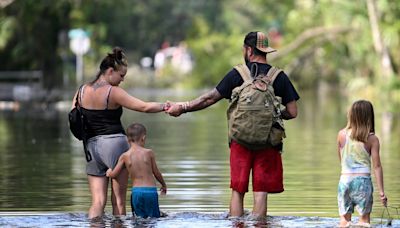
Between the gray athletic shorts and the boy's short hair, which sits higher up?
the boy's short hair

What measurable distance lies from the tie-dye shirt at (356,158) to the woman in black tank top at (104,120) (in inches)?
76.2

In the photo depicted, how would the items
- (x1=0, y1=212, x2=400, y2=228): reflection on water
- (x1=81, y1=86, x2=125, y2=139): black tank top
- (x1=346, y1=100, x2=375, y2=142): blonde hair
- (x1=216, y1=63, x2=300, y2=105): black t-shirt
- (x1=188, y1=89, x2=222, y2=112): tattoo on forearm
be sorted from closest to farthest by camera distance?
(x1=346, y1=100, x2=375, y2=142): blonde hair < (x1=0, y1=212, x2=400, y2=228): reflection on water < (x1=216, y1=63, x2=300, y2=105): black t-shirt < (x1=188, y1=89, x2=222, y2=112): tattoo on forearm < (x1=81, y1=86, x2=125, y2=139): black tank top

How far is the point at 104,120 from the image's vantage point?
488 inches

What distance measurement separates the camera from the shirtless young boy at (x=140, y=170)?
40.0 ft

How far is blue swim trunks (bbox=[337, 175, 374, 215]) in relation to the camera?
450 inches

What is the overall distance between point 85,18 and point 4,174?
41.4 meters

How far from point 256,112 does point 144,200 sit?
1.29 meters

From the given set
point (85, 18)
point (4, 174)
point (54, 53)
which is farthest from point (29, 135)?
point (85, 18)

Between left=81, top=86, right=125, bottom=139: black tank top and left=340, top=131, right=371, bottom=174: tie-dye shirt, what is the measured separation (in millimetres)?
2224

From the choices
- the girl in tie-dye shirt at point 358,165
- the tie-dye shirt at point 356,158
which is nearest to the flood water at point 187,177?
the girl in tie-dye shirt at point 358,165

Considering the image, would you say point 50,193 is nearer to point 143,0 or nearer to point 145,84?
point 145,84

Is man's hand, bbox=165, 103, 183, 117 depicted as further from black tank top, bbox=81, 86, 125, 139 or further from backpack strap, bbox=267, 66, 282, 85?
backpack strap, bbox=267, 66, 282, 85

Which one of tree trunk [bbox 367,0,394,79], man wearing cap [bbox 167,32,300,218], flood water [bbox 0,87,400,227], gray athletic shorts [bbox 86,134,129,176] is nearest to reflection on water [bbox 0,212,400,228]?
flood water [bbox 0,87,400,227]

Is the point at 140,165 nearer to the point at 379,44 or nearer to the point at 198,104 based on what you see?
the point at 198,104
